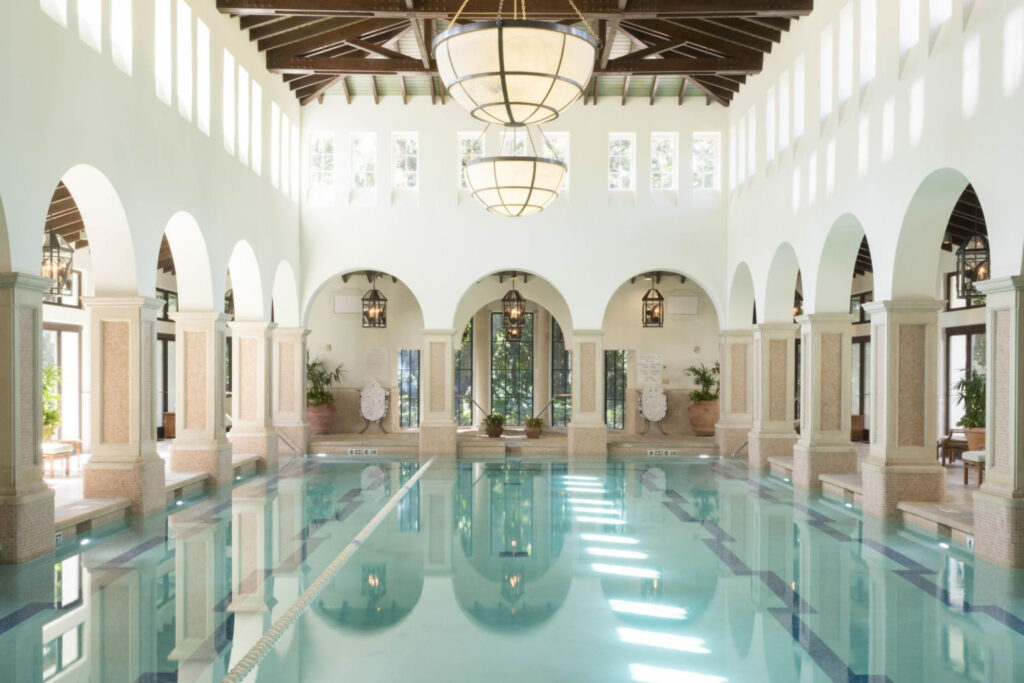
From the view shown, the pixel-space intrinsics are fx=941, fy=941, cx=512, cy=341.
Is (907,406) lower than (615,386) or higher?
higher

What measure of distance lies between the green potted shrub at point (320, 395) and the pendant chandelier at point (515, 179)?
12.1m

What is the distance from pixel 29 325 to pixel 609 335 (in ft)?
59.3

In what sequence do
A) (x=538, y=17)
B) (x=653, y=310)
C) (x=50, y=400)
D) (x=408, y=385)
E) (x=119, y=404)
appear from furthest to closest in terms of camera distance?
(x=408, y=385) < (x=653, y=310) < (x=50, y=400) < (x=538, y=17) < (x=119, y=404)

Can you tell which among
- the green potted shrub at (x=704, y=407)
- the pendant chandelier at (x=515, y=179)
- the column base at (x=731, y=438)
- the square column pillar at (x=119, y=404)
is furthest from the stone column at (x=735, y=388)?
the square column pillar at (x=119, y=404)

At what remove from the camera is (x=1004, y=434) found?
9.99 m

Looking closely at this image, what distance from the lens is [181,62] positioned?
48.1 ft

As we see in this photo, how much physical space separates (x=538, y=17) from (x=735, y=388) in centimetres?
1003

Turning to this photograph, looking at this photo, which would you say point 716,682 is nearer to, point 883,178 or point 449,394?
point 883,178

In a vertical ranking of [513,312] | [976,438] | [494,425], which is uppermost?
[513,312]

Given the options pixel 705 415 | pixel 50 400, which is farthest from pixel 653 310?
pixel 50 400

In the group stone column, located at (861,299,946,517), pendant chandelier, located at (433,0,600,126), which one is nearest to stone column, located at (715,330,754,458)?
stone column, located at (861,299,946,517)

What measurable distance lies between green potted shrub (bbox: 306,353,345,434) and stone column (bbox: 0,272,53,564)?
14.3 metres

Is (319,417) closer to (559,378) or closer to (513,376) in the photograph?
(513,376)

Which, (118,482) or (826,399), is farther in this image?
(826,399)
